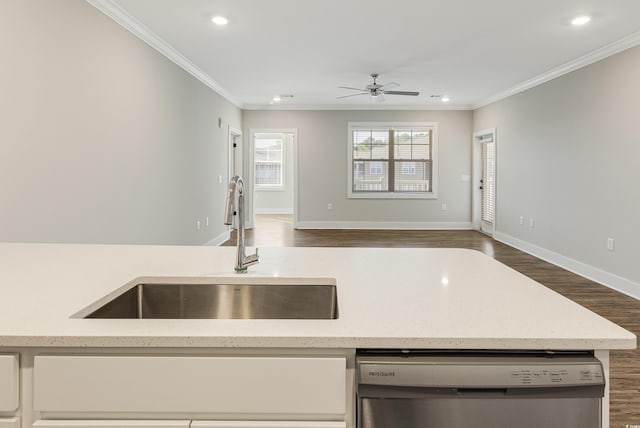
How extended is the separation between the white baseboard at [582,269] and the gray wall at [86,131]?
4.84 metres

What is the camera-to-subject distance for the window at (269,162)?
1238cm

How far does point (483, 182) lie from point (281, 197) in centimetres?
581

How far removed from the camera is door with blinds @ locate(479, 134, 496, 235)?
8078 millimetres

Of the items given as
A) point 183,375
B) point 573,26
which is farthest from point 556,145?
point 183,375

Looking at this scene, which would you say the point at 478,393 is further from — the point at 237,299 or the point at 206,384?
the point at 237,299

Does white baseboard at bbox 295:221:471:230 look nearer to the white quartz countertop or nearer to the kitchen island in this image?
the white quartz countertop

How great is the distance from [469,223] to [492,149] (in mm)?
1640

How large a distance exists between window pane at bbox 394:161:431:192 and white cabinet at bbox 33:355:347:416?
8340mm

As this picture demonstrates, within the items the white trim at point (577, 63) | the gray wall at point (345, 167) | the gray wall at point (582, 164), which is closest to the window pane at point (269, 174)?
the gray wall at point (345, 167)

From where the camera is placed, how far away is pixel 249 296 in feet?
4.49

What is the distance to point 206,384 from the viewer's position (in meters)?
0.88

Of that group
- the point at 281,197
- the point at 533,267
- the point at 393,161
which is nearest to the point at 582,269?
the point at 533,267

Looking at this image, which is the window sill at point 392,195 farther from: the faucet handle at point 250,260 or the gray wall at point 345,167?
the faucet handle at point 250,260

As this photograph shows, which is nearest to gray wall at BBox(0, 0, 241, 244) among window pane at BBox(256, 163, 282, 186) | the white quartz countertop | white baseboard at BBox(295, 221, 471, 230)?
the white quartz countertop
